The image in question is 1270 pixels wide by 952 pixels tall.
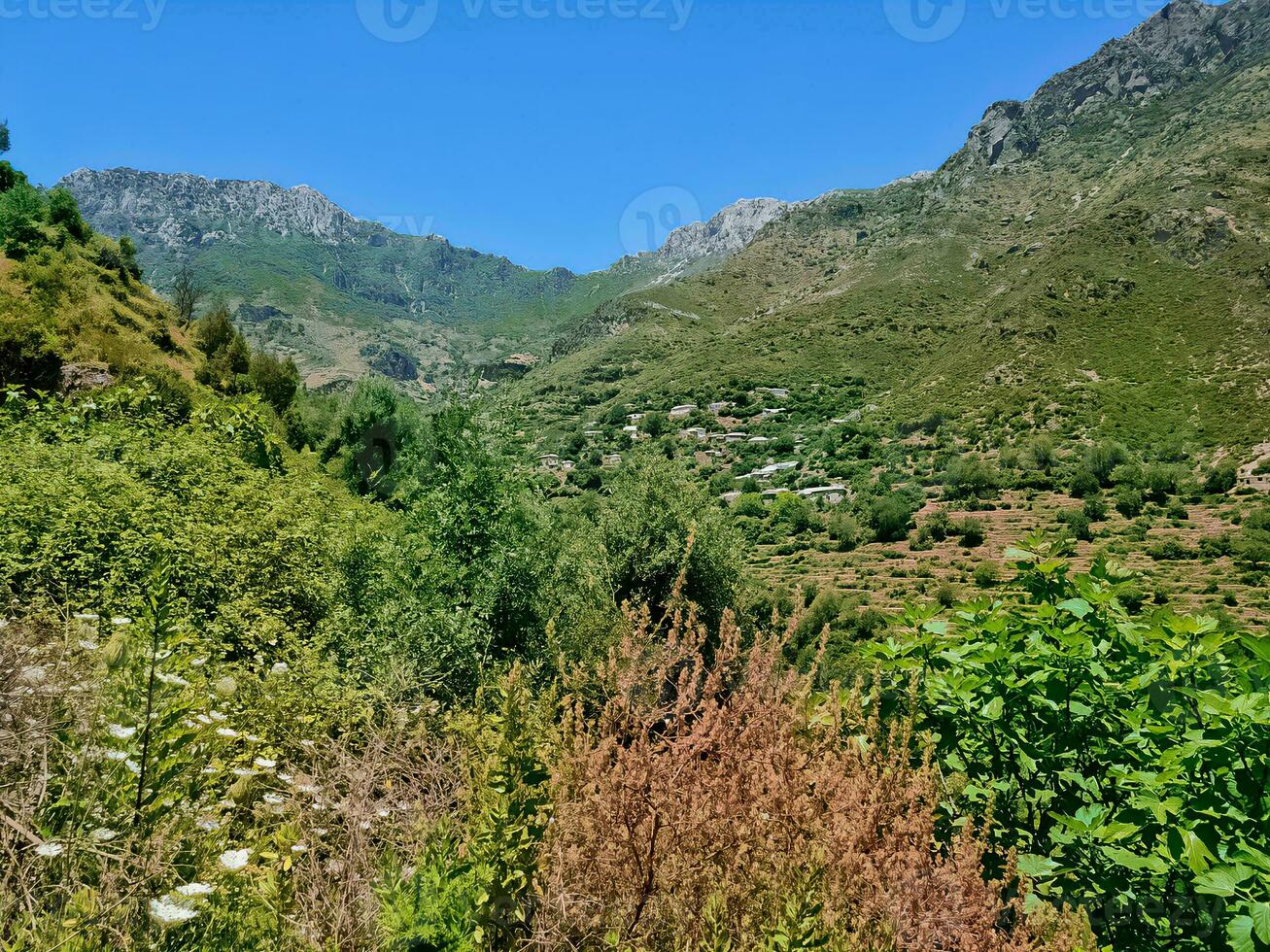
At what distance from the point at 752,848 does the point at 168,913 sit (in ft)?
5.95

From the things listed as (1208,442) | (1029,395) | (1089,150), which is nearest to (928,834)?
(1208,442)

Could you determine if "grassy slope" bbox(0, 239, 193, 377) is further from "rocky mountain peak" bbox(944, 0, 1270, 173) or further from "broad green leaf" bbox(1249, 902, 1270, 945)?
"rocky mountain peak" bbox(944, 0, 1270, 173)

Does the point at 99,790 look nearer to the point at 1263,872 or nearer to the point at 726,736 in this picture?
the point at 726,736

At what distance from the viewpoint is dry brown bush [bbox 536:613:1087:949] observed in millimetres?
1971

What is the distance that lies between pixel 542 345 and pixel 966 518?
161 metres

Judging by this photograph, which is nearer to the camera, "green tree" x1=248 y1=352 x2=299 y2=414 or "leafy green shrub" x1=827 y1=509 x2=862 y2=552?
"green tree" x1=248 y1=352 x2=299 y2=414

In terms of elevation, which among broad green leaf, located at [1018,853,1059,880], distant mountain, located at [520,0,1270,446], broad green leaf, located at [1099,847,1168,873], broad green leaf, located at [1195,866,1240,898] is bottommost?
broad green leaf, located at [1018,853,1059,880]

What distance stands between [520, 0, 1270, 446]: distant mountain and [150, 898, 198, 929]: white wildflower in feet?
199

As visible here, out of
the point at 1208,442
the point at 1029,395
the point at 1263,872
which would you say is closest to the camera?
the point at 1263,872

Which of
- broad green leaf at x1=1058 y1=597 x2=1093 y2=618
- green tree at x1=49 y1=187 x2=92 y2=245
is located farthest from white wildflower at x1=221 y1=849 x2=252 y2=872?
green tree at x1=49 y1=187 x2=92 y2=245

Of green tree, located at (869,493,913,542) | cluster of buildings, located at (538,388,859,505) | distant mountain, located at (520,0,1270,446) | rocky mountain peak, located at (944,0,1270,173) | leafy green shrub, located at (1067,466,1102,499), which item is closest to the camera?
leafy green shrub, located at (1067,466,1102,499)

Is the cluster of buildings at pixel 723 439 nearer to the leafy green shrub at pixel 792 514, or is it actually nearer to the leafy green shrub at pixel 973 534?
the leafy green shrub at pixel 792 514

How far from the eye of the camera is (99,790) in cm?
238

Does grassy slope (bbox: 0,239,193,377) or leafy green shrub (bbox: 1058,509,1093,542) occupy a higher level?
grassy slope (bbox: 0,239,193,377)
